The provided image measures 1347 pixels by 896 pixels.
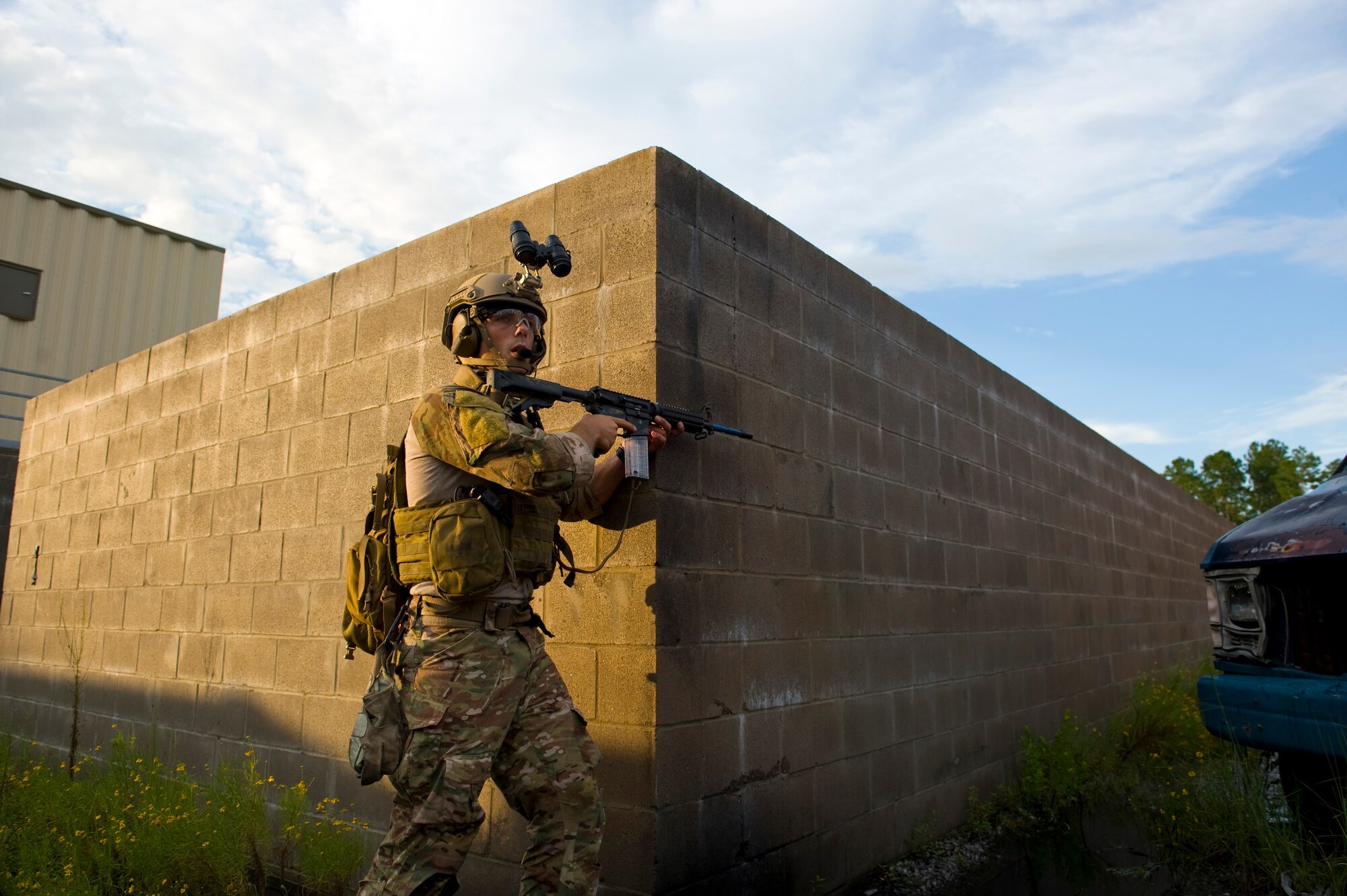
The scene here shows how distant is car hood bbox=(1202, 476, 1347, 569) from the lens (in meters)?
3.17

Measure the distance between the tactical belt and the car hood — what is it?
2.66 m

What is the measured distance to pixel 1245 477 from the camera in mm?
34875

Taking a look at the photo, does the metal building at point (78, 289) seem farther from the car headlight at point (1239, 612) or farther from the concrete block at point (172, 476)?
the car headlight at point (1239, 612)

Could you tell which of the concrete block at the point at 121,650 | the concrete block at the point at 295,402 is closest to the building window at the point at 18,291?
the concrete block at the point at 121,650

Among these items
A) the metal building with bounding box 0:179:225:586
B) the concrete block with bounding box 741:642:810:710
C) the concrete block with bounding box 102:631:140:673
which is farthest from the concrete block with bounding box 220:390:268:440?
the metal building with bounding box 0:179:225:586

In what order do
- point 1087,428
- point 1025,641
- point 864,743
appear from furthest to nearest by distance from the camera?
1. point 1087,428
2. point 1025,641
3. point 864,743

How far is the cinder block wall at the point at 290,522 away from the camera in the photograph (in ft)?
10.3

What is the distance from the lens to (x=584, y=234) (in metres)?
3.46

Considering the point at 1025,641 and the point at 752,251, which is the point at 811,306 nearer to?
the point at 752,251

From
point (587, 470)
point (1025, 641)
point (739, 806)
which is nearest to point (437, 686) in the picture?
point (587, 470)

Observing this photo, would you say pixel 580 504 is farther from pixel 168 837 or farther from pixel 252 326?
pixel 252 326

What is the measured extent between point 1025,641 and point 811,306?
126 inches

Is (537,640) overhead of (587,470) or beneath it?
beneath

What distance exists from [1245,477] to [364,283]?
38.1m
